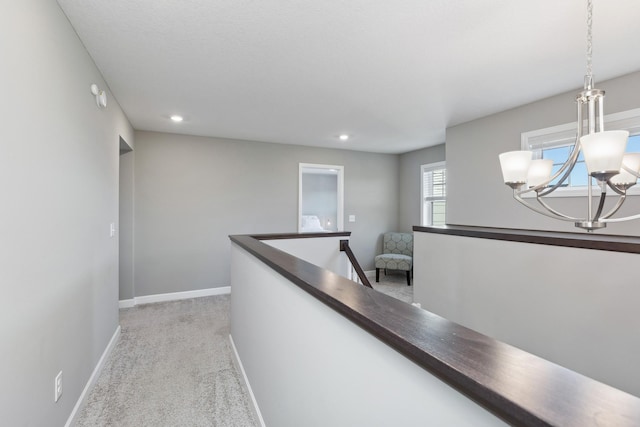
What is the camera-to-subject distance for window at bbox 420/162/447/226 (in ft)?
16.8

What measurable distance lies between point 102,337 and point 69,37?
2.21m

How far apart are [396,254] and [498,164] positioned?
8.31 ft

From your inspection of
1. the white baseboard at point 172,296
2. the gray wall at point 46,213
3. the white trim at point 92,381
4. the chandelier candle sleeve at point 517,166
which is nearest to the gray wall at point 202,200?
the white baseboard at point 172,296

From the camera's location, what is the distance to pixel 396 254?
5496 mm

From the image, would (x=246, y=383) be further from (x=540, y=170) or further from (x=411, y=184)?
(x=411, y=184)

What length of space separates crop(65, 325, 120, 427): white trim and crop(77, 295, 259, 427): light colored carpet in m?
0.04

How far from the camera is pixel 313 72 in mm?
2414

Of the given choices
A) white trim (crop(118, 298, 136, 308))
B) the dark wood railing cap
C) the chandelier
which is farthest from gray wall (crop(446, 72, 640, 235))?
white trim (crop(118, 298, 136, 308))

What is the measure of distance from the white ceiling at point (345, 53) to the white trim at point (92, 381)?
7.56ft

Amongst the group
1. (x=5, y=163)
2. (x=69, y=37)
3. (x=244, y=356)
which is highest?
(x=69, y=37)

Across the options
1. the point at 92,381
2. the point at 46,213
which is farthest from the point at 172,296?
the point at 46,213

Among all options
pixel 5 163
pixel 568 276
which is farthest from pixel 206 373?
pixel 568 276

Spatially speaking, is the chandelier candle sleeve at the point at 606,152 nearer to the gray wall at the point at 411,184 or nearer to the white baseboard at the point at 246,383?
the white baseboard at the point at 246,383

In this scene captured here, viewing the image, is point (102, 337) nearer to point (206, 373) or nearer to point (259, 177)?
point (206, 373)
